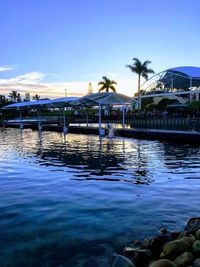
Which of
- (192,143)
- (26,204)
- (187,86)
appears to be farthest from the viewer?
(187,86)

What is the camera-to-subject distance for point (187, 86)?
9581cm

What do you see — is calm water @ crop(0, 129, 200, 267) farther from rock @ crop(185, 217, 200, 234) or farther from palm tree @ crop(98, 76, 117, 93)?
palm tree @ crop(98, 76, 117, 93)

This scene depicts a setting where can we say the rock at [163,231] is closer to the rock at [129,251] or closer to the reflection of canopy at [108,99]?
the rock at [129,251]

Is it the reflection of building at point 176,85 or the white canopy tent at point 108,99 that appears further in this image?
the reflection of building at point 176,85

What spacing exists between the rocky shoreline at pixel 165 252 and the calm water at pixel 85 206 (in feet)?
2.15

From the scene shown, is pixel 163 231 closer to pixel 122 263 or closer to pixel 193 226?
pixel 193 226

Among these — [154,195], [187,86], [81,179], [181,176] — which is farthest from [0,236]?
[187,86]

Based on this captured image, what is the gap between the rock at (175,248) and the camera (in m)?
5.90

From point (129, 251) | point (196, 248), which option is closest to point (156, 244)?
point (129, 251)

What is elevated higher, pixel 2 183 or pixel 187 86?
pixel 187 86

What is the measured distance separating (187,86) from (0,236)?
3691 inches

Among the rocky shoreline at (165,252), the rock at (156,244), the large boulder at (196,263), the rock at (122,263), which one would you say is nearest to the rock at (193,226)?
the rocky shoreline at (165,252)

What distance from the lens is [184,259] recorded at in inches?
220

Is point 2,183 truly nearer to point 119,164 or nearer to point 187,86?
point 119,164
